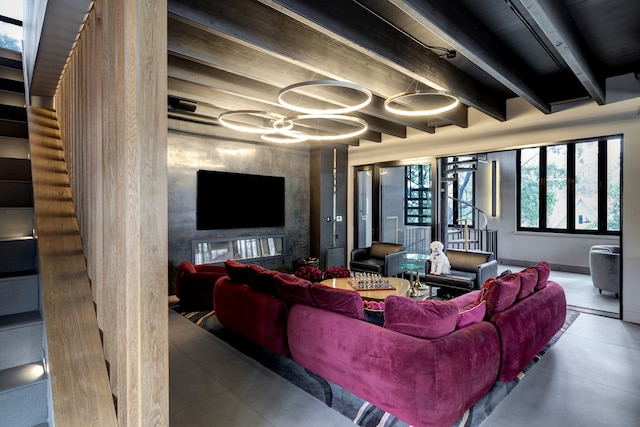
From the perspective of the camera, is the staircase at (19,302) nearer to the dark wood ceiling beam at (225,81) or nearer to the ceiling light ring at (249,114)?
the dark wood ceiling beam at (225,81)

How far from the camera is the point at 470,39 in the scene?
2.87 m

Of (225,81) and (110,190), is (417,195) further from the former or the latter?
(110,190)

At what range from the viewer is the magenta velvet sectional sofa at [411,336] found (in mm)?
2139

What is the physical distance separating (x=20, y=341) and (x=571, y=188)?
364 inches

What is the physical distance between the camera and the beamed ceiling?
251 cm

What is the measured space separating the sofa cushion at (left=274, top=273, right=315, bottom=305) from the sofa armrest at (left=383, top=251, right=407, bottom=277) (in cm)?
307

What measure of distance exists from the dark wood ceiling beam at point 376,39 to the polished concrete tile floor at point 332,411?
2.65 metres

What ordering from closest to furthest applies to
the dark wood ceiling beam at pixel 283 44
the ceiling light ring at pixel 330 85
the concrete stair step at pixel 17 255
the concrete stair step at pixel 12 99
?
1. the concrete stair step at pixel 17 255
2. the dark wood ceiling beam at pixel 283 44
3. the ceiling light ring at pixel 330 85
4. the concrete stair step at pixel 12 99

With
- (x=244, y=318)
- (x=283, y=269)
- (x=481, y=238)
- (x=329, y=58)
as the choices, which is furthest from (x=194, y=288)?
(x=481, y=238)

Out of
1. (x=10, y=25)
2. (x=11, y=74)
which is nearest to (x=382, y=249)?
(x=11, y=74)

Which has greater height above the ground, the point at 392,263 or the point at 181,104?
the point at 181,104

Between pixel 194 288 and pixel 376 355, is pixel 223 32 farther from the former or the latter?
pixel 194 288

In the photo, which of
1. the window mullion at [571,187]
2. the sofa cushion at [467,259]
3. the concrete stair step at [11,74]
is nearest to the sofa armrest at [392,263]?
the sofa cushion at [467,259]

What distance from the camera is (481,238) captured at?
329 inches
